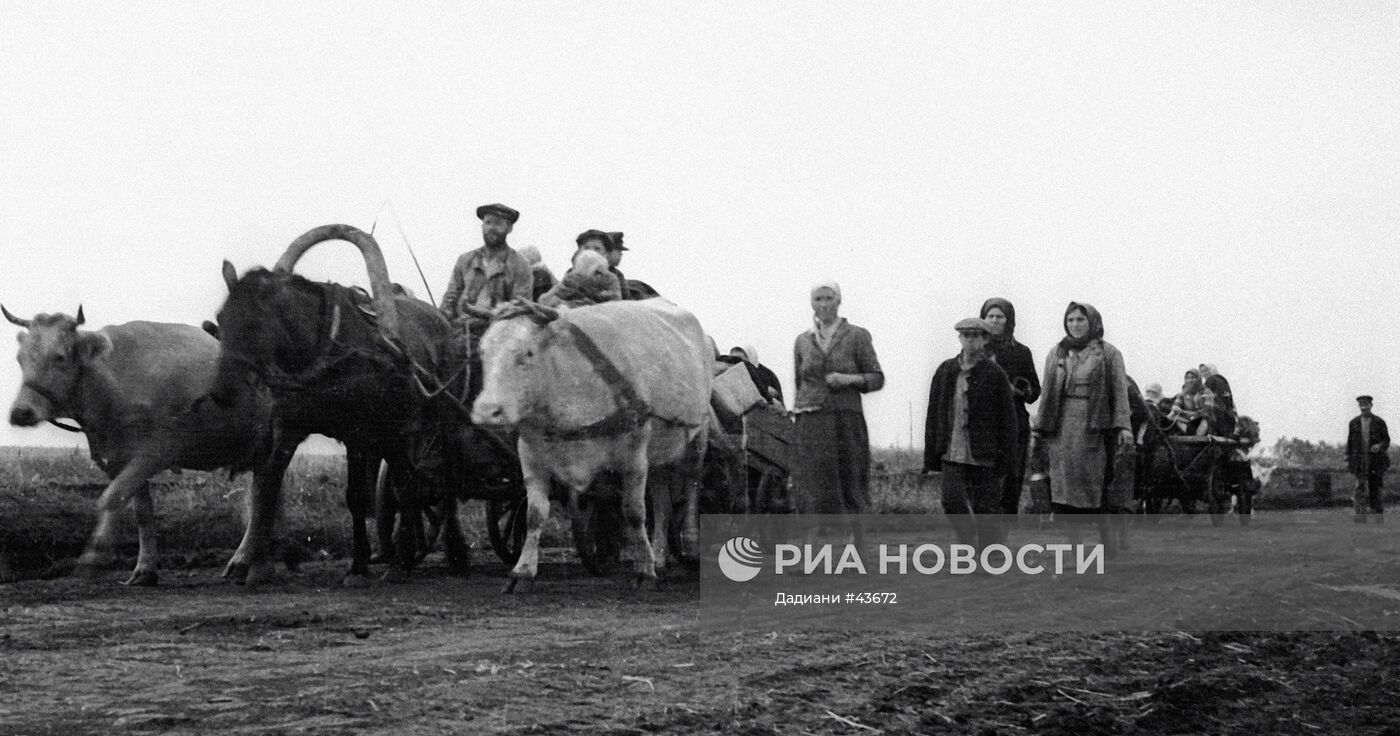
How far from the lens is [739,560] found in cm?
1155

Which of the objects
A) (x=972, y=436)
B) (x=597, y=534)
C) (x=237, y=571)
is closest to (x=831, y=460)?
(x=972, y=436)

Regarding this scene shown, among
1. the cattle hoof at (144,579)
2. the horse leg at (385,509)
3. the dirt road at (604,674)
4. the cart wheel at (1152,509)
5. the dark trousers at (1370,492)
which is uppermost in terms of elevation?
the dark trousers at (1370,492)

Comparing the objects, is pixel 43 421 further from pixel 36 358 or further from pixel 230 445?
pixel 230 445

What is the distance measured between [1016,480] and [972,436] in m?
1.05

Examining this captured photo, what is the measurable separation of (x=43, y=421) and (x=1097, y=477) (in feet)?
24.5

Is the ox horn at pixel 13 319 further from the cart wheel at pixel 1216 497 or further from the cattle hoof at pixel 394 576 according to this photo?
the cart wheel at pixel 1216 497

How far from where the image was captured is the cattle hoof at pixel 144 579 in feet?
35.4

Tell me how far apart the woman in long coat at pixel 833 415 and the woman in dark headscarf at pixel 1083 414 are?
1.41 meters

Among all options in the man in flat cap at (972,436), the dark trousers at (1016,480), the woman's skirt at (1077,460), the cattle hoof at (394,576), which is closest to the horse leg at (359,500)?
the cattle hoof at (394,576)

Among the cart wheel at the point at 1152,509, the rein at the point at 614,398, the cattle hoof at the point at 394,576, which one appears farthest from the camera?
the cart wheel at the point at 1152,509

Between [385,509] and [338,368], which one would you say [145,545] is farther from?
[338,368]

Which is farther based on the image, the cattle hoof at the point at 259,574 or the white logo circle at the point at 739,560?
the white logo circle at the point at 739,560

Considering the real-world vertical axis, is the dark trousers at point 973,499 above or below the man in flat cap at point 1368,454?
below

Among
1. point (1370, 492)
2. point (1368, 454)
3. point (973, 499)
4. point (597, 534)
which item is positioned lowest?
point (597, 534)
